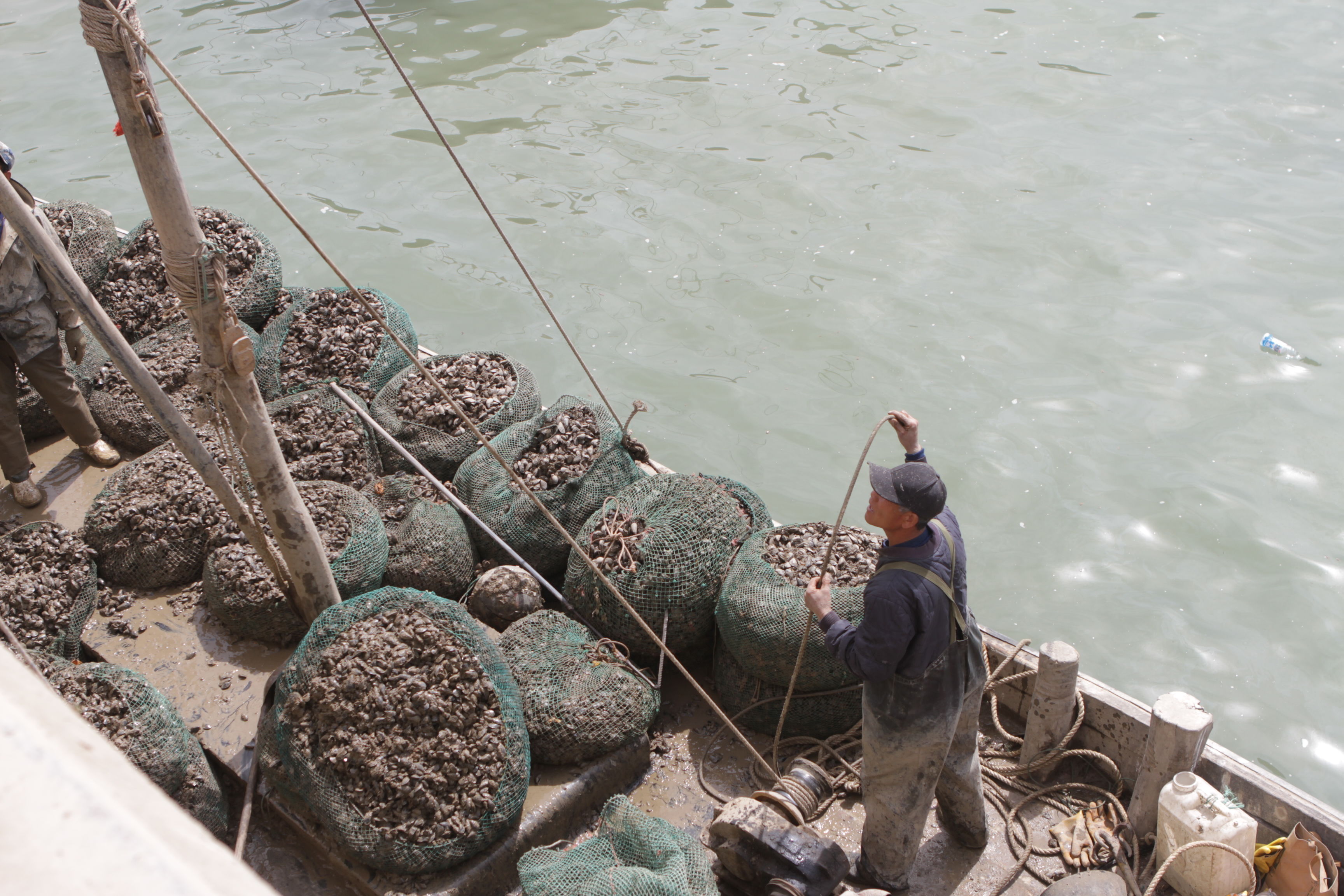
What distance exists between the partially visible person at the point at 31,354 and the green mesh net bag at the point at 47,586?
94 centimetres

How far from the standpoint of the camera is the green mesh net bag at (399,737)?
12.2 ft

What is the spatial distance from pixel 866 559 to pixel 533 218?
6404 millimetres

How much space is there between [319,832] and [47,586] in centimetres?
204

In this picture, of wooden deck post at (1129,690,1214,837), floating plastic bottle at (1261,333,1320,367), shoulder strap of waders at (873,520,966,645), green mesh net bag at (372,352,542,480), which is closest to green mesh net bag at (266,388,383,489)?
green mesh net bag at (372,352,542,480)

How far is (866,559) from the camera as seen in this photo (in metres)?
4.55

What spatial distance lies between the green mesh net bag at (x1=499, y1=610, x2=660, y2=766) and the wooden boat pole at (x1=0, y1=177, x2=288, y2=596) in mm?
1477

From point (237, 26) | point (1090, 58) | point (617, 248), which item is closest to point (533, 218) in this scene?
point (617, 248)

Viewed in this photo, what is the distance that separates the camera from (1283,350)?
7.54 m

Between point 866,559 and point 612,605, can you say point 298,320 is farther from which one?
point 866,559

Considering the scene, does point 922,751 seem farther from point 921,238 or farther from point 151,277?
point 921,238

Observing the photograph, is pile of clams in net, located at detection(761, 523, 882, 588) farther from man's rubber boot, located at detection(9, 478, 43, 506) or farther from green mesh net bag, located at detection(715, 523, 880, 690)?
man's rubber boot, located at detection(9, 478, 43, 506)

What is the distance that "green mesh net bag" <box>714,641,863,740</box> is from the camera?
14.6ft

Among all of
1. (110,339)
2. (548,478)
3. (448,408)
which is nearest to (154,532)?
(110,339)

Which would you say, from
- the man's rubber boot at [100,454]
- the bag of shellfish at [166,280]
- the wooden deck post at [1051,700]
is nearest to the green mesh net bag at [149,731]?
the man's rubber boot at [100,454]
